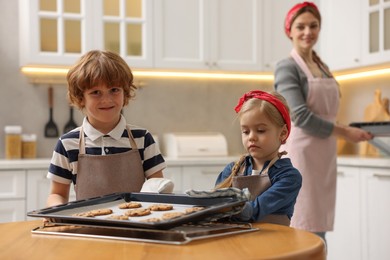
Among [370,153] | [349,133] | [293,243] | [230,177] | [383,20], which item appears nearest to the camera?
[293,243]

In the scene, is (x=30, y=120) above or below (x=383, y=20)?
below

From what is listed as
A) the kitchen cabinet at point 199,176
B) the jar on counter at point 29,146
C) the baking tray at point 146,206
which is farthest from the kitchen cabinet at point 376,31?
the baking tray at point 146,206

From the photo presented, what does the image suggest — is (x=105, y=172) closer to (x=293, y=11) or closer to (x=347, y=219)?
(x=293, y=11)

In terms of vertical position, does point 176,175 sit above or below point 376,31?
below

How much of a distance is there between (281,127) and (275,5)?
2.77 metres

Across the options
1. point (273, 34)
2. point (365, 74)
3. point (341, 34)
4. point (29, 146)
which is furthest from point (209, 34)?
point (29, 146)

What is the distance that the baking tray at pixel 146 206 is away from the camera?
3.68 feet

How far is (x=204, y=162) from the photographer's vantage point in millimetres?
3814

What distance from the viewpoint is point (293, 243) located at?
3.61ft

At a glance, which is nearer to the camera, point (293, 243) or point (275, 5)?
point (293, 243)

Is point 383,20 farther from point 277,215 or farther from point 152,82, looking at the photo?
point 277,215

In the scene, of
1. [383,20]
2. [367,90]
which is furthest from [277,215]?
[367,90]

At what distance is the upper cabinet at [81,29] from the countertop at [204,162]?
26.4 inches

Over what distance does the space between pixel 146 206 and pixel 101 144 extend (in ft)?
1.73
